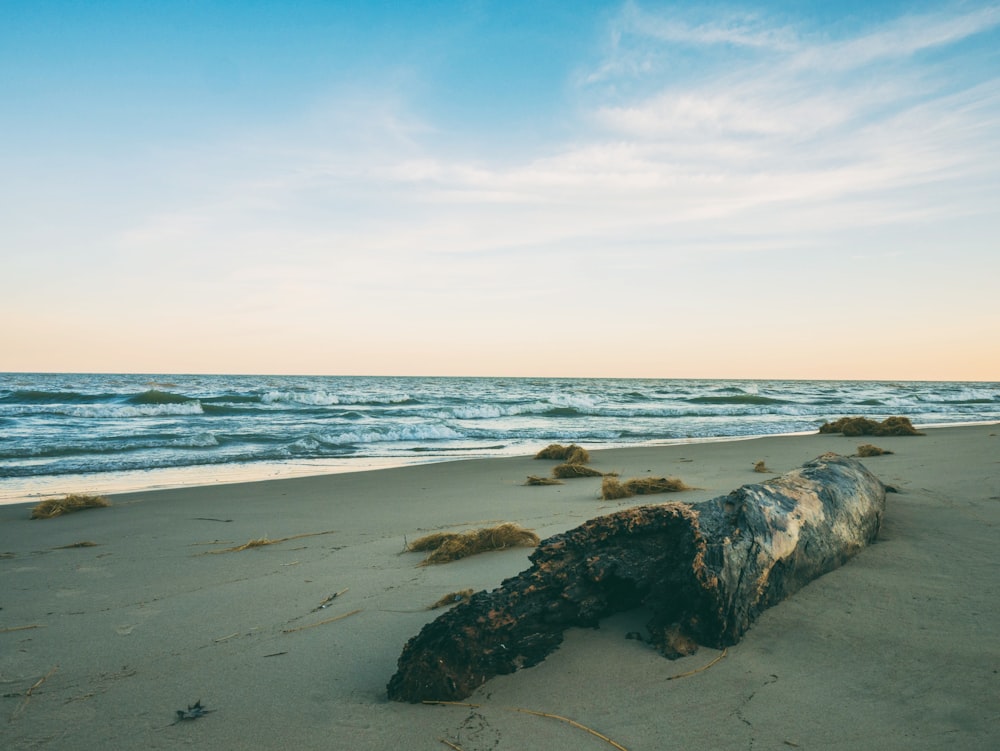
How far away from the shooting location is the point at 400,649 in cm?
311

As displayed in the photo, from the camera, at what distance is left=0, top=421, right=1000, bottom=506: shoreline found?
9477 millimetres

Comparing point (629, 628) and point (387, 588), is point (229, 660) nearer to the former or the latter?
point (387, 588)

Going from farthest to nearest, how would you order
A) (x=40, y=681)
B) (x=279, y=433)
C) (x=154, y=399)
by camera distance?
(x=154, y=399), (x=279, y=433), (x=40, y=681)

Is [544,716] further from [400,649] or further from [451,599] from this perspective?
[451,599]

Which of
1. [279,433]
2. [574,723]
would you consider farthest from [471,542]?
[279,433]

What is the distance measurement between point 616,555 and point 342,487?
705 centimetres

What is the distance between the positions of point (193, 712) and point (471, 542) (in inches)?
102

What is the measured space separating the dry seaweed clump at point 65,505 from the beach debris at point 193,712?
6070 millimetres

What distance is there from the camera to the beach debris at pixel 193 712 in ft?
8.27

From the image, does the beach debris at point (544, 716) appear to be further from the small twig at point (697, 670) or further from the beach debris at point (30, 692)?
the beach debris at point (30, 692)

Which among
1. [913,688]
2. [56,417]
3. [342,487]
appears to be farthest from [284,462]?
[56,417]

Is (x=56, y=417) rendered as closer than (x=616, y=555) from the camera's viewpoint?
No

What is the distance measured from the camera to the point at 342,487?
30.5ft

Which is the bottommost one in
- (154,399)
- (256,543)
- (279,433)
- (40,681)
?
(279,433)
